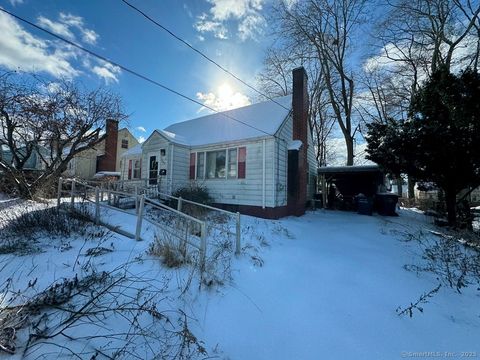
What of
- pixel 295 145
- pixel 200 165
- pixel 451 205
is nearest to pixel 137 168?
pixel 200 165

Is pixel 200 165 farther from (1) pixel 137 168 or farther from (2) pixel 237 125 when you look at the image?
(1) pixel 137 168

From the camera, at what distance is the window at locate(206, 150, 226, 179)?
11.5m

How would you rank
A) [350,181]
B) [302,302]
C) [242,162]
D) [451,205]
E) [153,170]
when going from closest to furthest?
[302,302], [451,205], [242,162], [153,170], [350,181]

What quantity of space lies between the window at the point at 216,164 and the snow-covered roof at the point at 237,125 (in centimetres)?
61

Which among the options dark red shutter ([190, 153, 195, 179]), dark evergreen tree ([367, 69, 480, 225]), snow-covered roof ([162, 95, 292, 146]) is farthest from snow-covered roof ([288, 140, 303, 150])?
dark red shutter ([190, 153, 195, 179])

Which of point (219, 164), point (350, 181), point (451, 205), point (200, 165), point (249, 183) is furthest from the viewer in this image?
point (350, 181)

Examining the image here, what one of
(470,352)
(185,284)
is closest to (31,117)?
(185,284)

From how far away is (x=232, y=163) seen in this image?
11242 millimetres

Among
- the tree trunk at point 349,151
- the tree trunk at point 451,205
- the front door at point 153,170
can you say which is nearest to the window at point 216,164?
the front door at point 153,170

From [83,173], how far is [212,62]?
2349 cm

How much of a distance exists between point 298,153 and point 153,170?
7.50m

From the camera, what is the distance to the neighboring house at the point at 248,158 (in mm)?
10344

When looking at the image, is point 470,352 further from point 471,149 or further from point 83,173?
point 83,173

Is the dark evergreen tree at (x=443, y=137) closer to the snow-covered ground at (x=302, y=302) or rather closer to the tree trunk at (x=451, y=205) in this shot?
the tree trunk at (x=451, y=205)
